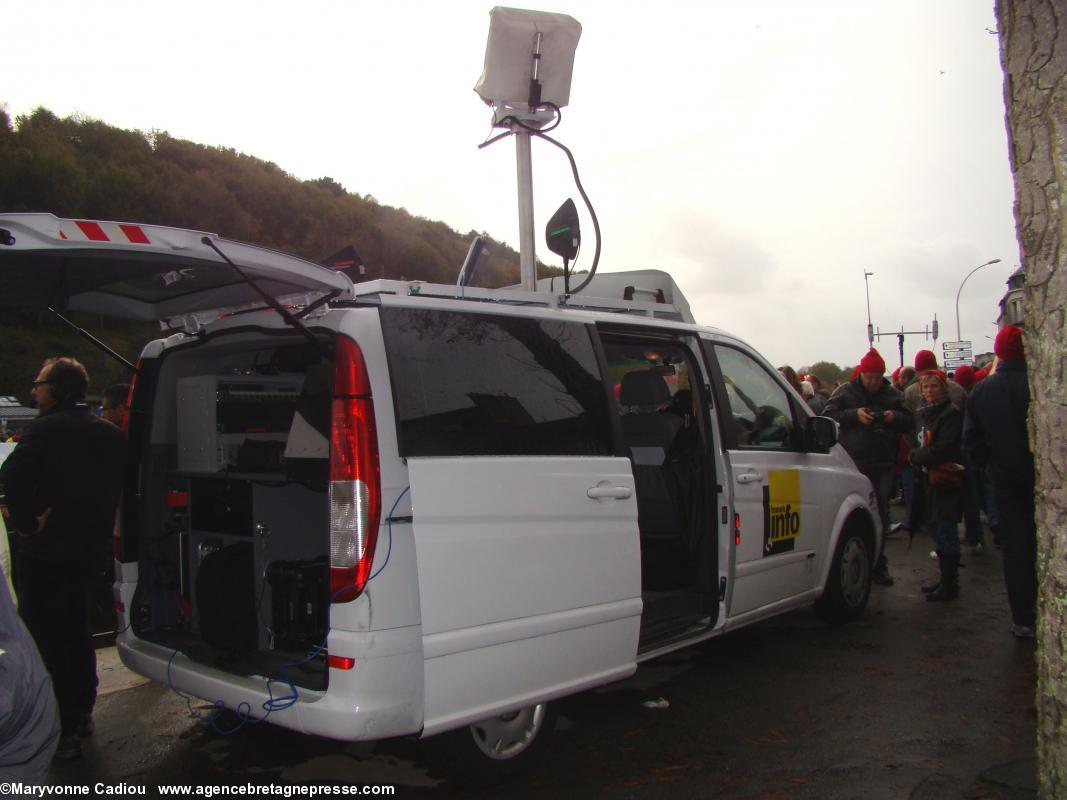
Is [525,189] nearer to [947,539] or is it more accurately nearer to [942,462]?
[942,462]

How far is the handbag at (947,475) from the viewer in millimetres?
6543

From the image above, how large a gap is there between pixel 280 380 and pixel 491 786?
2044mm

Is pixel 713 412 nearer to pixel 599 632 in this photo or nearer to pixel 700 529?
pixel 700 529

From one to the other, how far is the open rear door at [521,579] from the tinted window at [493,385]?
0.09 meters

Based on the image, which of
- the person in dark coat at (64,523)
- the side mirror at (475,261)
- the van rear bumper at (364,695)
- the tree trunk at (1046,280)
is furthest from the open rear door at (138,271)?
the tree trunk at (1046,280)

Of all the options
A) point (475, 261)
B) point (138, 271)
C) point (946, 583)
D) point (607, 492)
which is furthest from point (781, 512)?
point (138, 271)

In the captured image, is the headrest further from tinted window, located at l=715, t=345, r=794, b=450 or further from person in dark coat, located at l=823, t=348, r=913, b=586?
person in dark coat, located at l=823, t=348, r=913, b=586

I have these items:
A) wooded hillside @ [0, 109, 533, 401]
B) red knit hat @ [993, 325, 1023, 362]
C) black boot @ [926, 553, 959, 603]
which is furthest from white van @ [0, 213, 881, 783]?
wooded hillside @ [0, 109, 533, 401]

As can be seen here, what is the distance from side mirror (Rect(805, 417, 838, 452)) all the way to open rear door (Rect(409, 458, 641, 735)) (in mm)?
2092

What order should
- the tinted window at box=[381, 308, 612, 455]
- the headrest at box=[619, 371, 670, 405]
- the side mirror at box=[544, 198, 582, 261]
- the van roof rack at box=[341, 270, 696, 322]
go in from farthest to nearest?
the headrest at box=[619, 371, 670, 405]
the side mirror at box=[544, 198, 582, 261]
the van roof rack at box=[341, 270, 696, 322]
the tinted window at box=[381, 308, 612, 455]

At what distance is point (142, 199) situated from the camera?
29.6 metres

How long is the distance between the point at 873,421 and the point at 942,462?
1.93ft

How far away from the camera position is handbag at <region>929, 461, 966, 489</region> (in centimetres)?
654

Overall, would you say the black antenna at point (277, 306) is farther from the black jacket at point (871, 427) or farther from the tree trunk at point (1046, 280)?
the black jacket at point (871, 427)
